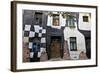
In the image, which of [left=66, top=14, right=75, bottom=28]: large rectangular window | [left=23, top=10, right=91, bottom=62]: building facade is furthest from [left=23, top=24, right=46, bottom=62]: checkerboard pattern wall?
[left=66, top=14, right=75, bottom=28]: large rectangular window

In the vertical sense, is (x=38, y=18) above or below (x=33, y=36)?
above

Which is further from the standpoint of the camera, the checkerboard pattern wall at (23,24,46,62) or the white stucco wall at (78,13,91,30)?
the white stucco wall at (78,13,91,30)

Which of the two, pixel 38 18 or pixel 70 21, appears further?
pixel 70 21

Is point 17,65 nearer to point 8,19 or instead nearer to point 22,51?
point 22,51

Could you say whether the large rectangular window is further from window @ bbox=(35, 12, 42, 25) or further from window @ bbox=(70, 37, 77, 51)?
window @ bbox=(35, 12, 42, 25)

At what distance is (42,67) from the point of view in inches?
76.1

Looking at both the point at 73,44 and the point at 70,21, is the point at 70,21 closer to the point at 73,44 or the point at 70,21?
the point at 70,21

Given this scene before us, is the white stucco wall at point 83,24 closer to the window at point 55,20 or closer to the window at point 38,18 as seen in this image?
the window at point 55,20

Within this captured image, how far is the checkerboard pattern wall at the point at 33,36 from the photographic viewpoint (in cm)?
188

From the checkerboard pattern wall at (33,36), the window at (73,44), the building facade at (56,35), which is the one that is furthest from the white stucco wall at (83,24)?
the checkerboard pattern wall at (33,36)

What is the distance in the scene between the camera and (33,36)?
6.28ft

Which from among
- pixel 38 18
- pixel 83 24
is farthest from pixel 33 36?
pixel 83 24

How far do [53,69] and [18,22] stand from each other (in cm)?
53

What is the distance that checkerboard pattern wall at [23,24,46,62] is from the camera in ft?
6.17
